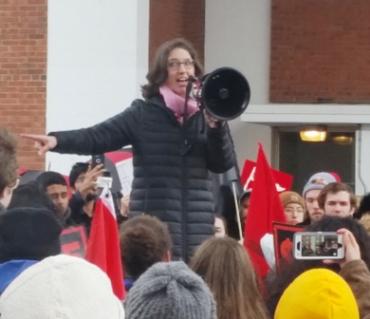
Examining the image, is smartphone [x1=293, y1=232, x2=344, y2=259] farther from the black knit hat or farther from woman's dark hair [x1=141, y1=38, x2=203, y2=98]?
woman's dark hair [x1=141, y1=38, x2=203, y2=98]

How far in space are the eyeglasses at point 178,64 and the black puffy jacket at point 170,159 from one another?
192 mm

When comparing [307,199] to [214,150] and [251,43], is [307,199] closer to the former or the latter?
[214,150]

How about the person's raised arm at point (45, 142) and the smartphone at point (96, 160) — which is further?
the smartphone at point (96, 160)

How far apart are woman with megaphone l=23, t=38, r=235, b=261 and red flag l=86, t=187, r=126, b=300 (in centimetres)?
28


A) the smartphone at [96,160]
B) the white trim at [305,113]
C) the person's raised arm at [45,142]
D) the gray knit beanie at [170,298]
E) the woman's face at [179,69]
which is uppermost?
the woman's face at [179,69]

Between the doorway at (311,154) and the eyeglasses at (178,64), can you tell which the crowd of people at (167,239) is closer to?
the eyeglasses at (178,64)

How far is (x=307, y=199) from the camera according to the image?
8695 mm

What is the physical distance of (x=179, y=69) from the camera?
6.37 m

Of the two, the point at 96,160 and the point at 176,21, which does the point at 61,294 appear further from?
the point at 176,21

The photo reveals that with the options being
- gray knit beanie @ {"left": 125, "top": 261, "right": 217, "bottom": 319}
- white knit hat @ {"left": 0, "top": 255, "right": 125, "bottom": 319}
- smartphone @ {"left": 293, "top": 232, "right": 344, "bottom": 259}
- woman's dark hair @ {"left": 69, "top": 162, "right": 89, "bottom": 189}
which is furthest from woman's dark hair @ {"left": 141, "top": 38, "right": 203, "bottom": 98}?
white knit hat @ {"left": 0, "top": 255, "right": 125, "bottom": 319}

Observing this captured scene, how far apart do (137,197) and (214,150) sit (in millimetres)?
529

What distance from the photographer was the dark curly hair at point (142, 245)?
539 cm

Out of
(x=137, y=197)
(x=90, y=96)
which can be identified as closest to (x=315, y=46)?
(x=90, y=96)

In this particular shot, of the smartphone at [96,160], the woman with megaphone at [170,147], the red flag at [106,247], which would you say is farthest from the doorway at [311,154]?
the red flag at [106,247]
